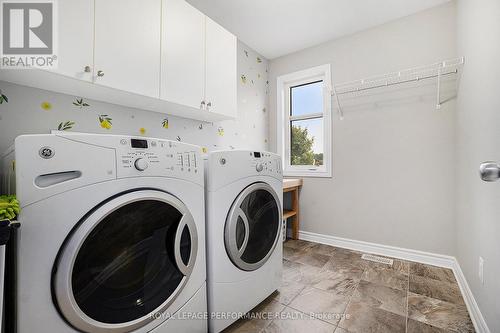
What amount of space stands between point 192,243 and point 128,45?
1.15 meters

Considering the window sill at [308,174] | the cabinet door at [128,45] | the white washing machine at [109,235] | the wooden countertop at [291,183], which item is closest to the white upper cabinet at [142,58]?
the cabinet door at [128,45]

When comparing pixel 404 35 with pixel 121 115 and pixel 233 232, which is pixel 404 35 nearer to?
pixel 233 232

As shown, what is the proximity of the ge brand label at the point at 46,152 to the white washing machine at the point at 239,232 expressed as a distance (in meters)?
0.62

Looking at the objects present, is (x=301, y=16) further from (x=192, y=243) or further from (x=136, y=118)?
(x=192, y=243)

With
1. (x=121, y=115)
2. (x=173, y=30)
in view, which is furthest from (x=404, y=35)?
(x=121, y=115)

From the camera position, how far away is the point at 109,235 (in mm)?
813

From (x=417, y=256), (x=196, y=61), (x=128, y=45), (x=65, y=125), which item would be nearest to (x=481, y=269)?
(x=417, y=256)

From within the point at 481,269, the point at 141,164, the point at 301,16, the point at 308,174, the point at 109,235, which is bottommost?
the point at 481,269

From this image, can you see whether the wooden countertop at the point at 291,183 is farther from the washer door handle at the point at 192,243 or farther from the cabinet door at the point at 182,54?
the washer door handle at the point at 192,243

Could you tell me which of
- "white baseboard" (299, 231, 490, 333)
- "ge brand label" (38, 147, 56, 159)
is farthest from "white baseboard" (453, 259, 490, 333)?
"ge brand label" (38, 147, 56, 159)

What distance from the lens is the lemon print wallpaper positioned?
3.96 feet

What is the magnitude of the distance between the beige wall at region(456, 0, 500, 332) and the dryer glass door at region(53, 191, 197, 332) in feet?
4.61

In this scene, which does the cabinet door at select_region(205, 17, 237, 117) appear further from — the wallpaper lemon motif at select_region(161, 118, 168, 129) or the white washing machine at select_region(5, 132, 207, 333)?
the white washing machine at select_region(5, 132, 207, 333)

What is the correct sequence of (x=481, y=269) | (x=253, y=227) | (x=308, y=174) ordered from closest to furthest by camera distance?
(x=481, y=269)
(x=253, y=227)
(x=308, y=174)
